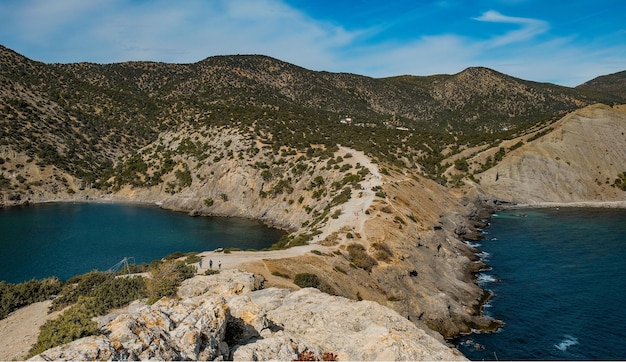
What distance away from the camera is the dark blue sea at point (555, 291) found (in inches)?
1460

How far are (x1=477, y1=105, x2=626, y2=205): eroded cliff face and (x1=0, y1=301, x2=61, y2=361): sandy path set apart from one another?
360 ft

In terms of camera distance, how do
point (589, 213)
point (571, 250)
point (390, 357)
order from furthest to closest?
1. point (589, 213)
2. point (571, 250)
3. point (390, 357)

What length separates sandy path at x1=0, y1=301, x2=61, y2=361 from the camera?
2067cm

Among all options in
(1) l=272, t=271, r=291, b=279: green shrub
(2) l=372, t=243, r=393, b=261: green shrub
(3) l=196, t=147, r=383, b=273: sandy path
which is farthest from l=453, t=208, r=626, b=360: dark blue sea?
(3) l=196, t=147, r=383, b=273: sandy path

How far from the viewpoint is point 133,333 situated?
1046 centimetres

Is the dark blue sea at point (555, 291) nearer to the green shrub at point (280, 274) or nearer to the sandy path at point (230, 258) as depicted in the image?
the green shrub at point (280, 274)

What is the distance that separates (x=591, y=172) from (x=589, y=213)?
28645 millimetres

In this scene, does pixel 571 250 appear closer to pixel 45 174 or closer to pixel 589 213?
pixel 589 213

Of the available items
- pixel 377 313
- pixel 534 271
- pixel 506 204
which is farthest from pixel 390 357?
pixel 506 204

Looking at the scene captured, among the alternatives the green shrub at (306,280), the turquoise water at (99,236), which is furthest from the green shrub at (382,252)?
the turquoise water at (99,236)

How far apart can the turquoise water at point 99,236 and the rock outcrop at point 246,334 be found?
4626 cm

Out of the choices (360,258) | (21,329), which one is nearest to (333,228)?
(360,258)

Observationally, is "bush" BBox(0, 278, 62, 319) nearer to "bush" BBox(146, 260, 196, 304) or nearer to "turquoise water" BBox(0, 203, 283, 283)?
Result: "bush" BBox(146, 260, 196, 304)

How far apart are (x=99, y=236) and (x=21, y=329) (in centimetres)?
5790
